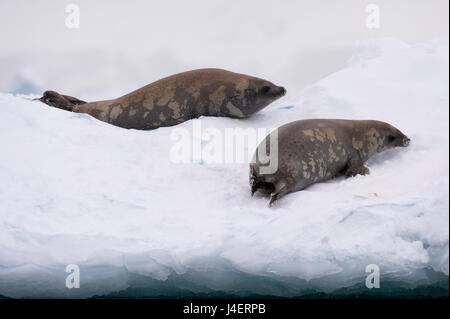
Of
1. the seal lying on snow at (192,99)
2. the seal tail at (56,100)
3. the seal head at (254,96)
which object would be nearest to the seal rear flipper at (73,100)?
the seal tail at (56,100)

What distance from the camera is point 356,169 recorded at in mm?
3777

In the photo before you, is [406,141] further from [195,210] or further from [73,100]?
[73,100]

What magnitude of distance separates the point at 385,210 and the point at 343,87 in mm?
2241

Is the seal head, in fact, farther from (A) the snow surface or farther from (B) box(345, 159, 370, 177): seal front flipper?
(B) box(345, 159, 370, 177): seal front flipper

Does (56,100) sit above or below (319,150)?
above

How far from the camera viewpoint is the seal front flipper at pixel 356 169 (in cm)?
374

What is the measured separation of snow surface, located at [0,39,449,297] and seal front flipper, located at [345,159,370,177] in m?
0.08

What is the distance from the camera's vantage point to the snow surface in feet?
8.49

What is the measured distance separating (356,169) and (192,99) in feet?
5.63

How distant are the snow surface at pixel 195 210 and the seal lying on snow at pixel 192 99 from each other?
0.93m

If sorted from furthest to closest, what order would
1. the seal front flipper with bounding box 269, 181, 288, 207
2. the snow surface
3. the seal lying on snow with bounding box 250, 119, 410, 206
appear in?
the seal lying on snow with bounding box 250, 119, 410, 206
the seal front flipper with bounding box 269, 181, 288, 207
the snow surface

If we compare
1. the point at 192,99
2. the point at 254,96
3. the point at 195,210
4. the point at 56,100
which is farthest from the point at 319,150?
the point at 56,100

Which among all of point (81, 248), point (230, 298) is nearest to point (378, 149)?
point (230, 298)

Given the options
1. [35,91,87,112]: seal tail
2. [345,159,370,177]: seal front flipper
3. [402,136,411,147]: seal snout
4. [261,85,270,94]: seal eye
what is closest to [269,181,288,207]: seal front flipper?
[345,159,370,177]: seal front flipper
